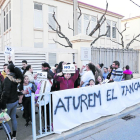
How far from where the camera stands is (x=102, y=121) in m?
4.64

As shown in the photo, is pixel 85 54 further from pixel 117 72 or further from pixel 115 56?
pixel 115 56

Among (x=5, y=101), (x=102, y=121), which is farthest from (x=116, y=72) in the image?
(x=5, y=101)

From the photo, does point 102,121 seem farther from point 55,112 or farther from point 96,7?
point 96,7

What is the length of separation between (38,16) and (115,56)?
7573 millimetres

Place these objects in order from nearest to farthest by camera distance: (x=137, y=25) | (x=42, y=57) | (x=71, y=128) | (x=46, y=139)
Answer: (x=46, y=139) → (x=71, y=128) → (x=42, y=57) → (x=137, y=25)

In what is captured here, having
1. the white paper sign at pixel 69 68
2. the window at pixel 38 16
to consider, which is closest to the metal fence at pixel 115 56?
the white paper sign at pixel 69 68

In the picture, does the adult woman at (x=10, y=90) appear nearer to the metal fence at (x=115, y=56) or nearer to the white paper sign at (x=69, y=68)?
the white paper sign at (x=69, y=68)

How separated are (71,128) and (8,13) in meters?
12.4

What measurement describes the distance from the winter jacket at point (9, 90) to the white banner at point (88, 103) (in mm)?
925

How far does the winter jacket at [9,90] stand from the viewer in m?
3.30

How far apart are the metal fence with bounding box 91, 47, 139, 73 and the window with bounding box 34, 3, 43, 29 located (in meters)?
6.84

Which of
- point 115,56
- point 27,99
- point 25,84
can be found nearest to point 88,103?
point 27,99

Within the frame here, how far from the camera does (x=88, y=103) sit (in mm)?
4523

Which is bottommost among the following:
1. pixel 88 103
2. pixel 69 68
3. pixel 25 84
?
pixel 88 103
